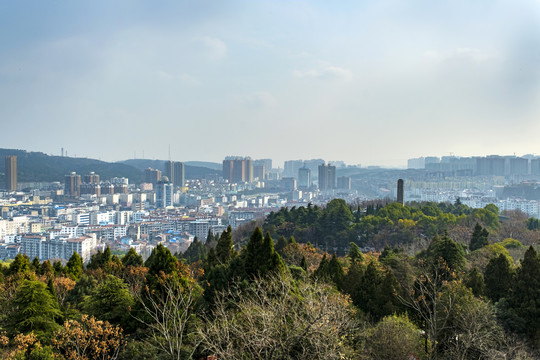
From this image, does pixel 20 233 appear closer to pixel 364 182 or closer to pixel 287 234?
pixel 287 234

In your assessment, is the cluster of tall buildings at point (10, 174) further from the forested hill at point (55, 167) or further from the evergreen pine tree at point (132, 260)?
the evergreen pine tree at point (132, 260)

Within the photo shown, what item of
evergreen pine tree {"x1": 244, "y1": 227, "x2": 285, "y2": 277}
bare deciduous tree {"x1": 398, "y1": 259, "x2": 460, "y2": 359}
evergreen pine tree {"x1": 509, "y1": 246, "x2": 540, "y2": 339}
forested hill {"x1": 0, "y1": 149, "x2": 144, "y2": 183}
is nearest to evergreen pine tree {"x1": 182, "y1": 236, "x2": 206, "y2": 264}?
evergreen pine tree {"x1": 244, "y1": 227, "x2": 285, "y2": 277}

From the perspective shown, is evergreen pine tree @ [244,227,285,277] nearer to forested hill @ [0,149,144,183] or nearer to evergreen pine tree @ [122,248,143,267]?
evergreen pine tree @ [122,248,143,267]

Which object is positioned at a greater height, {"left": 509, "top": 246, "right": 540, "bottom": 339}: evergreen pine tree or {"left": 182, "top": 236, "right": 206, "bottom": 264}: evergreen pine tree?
{"left": 509, "top": 246, "right": 540, "bottom": 339}: evergreen pine tree

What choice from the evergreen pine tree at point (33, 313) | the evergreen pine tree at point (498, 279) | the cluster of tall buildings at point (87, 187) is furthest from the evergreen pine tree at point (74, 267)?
the cluster of tall buildings at point (87, 187)

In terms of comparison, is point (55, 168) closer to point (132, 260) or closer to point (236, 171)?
point (236, 171)

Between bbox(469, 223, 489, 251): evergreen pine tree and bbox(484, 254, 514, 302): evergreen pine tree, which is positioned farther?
bbox(469, 223, 489, 251): evergreen pine tree

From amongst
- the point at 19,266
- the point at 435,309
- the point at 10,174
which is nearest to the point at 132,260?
the point at 19,266

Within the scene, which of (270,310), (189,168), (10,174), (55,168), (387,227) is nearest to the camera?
(270,310)

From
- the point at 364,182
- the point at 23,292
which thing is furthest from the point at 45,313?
the point at 364,182
